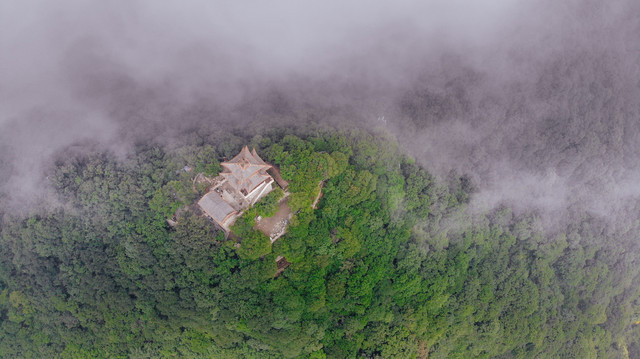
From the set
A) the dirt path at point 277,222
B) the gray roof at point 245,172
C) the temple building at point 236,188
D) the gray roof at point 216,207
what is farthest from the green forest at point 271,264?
the gray roof at point 245,172

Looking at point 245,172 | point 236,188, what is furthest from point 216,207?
point 245,172

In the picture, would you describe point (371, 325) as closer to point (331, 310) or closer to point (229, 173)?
point (331, 310)

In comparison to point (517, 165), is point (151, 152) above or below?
above

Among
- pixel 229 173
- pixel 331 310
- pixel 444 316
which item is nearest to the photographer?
pixel 229 173

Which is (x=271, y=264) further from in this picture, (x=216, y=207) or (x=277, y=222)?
(x=216, y=207)

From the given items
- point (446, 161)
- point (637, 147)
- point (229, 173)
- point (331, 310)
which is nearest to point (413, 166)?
point (446, 161)

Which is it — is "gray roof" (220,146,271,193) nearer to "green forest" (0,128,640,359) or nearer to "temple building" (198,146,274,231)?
"temple building" (198,146,274,231)

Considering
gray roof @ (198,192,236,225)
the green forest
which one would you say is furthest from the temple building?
the green forest
